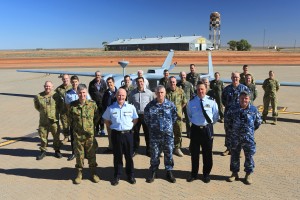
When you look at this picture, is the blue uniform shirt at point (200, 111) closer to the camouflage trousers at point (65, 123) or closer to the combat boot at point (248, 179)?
the combat boot at point (248, 179)

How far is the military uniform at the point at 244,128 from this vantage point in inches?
213

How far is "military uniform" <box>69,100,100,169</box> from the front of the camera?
Result: 557 centimetres

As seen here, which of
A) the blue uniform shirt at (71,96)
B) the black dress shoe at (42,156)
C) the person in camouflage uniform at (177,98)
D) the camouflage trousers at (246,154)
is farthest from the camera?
the black dress shoe at (42,156)

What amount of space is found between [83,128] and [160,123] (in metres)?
1.57

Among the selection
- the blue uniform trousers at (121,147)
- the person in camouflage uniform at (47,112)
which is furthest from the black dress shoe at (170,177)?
the person in camouflage uniform at (47,112)

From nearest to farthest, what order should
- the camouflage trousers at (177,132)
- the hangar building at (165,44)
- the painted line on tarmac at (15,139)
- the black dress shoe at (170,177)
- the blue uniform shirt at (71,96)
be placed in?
1. the black dress shoe at (170,177)
2. the blue uniform shirt at (71,96)
3. the camouflage trousers at (177,132)
4. the painted line on tarmac at (15,139)
5. the hangar building at (165,44)

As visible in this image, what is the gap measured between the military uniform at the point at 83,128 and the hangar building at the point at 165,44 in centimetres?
8774

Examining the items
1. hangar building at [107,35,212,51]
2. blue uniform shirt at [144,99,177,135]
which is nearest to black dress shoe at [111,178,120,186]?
blue uniform shirt at [144,99,177,135]

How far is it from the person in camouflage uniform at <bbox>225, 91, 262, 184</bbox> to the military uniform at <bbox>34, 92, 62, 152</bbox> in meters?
4.34

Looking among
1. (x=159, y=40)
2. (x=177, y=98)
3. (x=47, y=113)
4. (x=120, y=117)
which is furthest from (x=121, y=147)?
(x=159, y=40)

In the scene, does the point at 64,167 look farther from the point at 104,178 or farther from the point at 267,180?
the point at 267,180

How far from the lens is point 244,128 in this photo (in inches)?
213

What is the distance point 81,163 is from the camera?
5754mm

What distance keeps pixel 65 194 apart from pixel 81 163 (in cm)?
68
